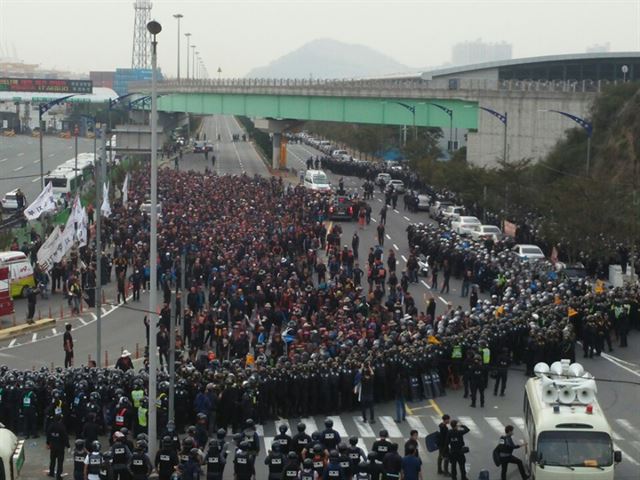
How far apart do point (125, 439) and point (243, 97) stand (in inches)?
3155

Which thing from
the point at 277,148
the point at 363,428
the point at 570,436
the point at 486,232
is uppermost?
the point at 277,148

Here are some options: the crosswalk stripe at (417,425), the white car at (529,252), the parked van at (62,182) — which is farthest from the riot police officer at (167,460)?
the parked van at (62,182)

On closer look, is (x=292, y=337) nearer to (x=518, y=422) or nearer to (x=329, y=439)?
(x=518, y=422)

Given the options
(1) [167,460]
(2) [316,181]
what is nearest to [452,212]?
(2) [316,181]

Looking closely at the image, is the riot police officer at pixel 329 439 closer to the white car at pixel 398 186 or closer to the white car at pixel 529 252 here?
the white car at pixel 529 252

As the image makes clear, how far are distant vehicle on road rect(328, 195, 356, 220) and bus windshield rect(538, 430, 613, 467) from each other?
39561 millimetres

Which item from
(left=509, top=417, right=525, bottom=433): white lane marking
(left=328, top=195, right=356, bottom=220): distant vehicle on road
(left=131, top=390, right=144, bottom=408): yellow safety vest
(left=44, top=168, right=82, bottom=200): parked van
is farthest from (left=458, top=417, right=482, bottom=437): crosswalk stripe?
(left=44, top=168, right=82, bottom=200): parked van

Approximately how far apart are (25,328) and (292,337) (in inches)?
376

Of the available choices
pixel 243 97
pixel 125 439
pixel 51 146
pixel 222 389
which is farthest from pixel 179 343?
pixel 51 146

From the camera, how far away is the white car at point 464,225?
51719 mm

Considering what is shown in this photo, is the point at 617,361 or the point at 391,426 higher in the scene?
the point at 617,361

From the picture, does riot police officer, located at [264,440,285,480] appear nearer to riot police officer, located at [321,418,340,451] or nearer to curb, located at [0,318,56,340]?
riot police officer, located at [321,418,340,451]

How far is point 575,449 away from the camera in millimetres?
18547

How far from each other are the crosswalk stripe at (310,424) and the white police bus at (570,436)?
5914 mm
